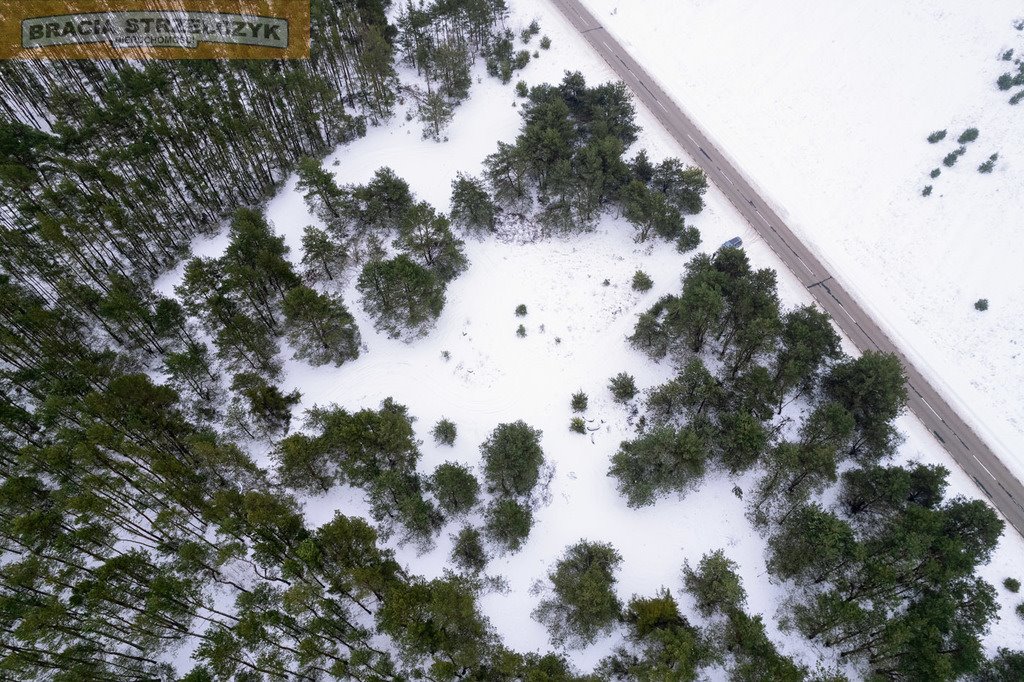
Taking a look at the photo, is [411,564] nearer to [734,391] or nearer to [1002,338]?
[734,391]

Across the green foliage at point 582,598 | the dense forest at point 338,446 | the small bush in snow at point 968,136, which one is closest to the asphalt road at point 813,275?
the dense forest at point 338,446

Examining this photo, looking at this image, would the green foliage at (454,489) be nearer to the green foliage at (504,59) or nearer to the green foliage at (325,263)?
the green foliage at (325,263)

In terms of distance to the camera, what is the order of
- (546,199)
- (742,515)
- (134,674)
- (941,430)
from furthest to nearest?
(546,199) < (941,430) < (742,515) < (134,674)

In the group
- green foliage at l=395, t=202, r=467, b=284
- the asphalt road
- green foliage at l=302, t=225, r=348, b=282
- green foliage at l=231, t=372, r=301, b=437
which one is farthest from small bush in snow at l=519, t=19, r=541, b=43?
green foliage at l=231, t=372, r=301, b=437

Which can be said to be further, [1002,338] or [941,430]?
[1002,338]

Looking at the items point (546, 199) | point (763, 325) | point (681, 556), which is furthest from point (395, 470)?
point (546, 199)

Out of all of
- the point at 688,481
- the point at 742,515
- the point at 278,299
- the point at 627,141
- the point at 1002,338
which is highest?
the point at 627,141

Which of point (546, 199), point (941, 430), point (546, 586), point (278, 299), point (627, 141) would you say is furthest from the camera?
point (627, 141)
